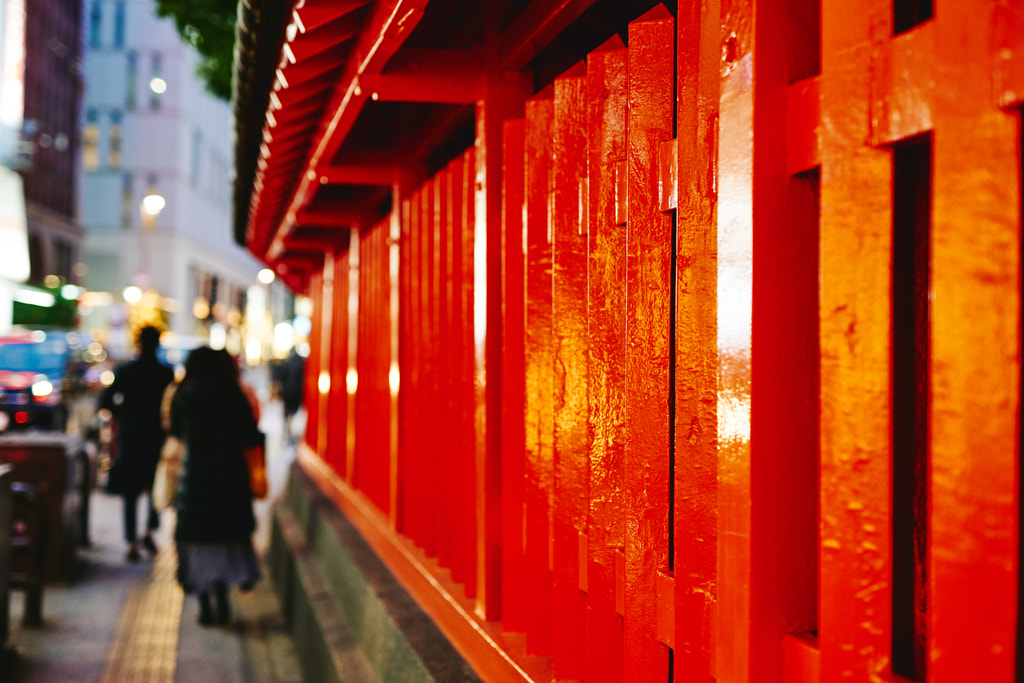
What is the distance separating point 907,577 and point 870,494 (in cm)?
28

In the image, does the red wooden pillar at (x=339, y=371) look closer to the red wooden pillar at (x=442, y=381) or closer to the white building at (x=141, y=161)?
the red wooden pillar at (x=442, y=381)

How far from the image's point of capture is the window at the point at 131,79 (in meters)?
53.9

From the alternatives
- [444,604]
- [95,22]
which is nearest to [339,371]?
[444,604]

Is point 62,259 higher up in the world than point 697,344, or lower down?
higher up

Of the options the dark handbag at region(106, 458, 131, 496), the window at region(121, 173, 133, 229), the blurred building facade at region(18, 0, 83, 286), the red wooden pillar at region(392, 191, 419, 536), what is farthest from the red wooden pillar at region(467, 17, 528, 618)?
the window at region(121, 173, 133, 229)

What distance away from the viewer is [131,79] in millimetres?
54094

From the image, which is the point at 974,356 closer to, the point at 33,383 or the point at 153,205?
the point at 33,383

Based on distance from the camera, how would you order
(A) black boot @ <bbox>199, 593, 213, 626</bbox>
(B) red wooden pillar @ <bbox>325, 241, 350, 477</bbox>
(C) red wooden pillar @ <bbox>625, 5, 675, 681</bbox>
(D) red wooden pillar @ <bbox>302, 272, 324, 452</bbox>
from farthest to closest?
(D) red wooden pillar @ <bbox>302, 272, 324, 452</bbox> < (B) red wooden pillar @ <bbox>325, 241, 350, 477</bbox> < (A) black boot @ <bbox>199, 593, 213, 626</bbox> < (C) red wooden pillar @ <bbox>625, 5, 675, 681</bbox>

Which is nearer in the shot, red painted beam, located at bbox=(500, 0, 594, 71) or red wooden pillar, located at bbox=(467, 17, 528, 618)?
red painted beam, located at bbox=(500, 0, 594, 71)

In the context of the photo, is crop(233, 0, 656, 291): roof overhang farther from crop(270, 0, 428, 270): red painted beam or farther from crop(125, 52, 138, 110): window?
crop(125, 52, 138, 110): window

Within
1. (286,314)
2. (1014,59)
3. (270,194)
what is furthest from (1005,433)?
(286,314)

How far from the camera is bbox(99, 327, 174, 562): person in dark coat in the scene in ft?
29.0

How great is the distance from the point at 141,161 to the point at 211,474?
172 ft

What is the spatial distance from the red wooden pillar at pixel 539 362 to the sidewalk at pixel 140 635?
340 cm
